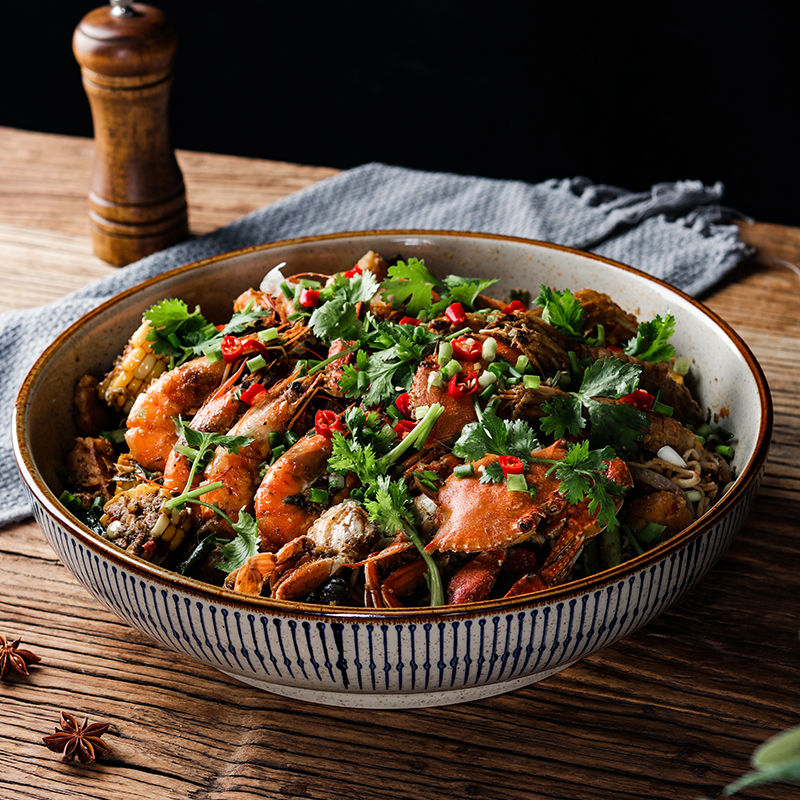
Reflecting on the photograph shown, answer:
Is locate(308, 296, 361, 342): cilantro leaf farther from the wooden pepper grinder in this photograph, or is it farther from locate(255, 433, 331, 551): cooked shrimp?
the wooden pepper grinder

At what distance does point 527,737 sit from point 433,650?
1.11ft

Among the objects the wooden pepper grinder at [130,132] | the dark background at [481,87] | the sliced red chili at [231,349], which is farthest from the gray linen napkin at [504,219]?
the dark background at [481,87]

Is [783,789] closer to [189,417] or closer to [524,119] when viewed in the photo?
[189,417]

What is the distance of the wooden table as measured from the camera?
1.73m

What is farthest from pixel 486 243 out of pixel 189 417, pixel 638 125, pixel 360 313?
pixel 638 125

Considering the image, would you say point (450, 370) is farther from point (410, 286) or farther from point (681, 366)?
point (681, 366)

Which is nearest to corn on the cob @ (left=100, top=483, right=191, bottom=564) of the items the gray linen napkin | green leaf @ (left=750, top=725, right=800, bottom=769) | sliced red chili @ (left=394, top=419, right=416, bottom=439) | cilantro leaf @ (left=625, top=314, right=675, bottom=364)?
sliced red chili @ (left=394, top=419, right=416, bottom=439)

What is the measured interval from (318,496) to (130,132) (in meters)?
1.80

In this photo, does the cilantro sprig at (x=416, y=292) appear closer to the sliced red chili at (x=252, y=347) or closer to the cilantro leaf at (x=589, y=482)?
the sliced red chili at (x=252, y=347)

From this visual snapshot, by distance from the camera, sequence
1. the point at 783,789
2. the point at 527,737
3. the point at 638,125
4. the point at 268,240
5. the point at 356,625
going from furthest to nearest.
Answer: the point at 638,125 → the point at 268,240 → the point at 527,737 → the point at 783,789 → the point at 356,625

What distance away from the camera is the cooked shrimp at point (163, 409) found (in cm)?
221

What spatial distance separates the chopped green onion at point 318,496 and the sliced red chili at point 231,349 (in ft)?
1.51

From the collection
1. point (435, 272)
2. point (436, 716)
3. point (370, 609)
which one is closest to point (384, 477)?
point (370, 609)

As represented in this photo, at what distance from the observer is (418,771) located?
174 centimetres
